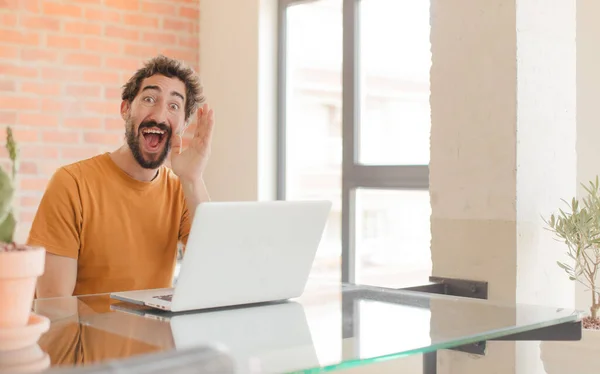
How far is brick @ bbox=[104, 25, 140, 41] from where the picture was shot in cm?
388

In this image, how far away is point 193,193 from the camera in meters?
2.56

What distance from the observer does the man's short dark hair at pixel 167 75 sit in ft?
8.90

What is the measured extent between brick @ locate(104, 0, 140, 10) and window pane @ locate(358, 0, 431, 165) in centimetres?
116

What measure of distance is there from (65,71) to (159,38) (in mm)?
533

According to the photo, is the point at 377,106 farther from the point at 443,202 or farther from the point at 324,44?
the point at 443,202

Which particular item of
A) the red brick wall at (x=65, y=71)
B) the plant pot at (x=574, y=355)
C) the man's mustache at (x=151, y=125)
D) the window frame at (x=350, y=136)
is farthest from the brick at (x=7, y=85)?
the plant pot at (x=574, y=355)

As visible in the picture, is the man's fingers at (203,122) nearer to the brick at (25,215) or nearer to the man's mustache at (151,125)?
the man's mustache at (151,125)

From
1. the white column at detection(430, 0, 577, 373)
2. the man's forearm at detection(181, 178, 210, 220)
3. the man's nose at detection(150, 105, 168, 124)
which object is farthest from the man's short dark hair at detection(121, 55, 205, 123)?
the white column at detection(430, 0, 577, 373)

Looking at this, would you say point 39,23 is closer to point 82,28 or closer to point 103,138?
point 82,28

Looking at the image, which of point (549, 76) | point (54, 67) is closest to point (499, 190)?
point (549, 76)

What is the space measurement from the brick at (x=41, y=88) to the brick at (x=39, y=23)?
26cm

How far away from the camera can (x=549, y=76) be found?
7.34 ft

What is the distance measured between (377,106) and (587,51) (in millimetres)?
1246

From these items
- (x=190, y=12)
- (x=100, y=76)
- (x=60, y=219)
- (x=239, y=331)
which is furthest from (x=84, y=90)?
(x=239, y=331)
